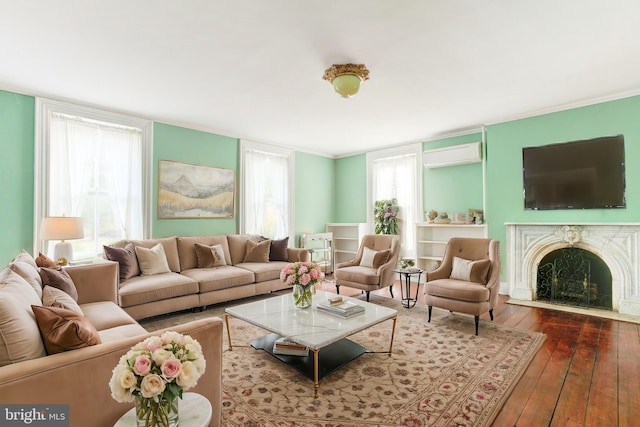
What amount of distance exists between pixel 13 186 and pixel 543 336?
592 cm

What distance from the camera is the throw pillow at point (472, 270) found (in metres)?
3.46

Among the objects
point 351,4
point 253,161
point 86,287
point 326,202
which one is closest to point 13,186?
point 86,287

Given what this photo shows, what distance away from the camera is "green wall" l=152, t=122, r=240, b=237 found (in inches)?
180

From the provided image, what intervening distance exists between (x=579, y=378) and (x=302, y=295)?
7.28 ft

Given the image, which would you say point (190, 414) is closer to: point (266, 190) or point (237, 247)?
point (237, 247)

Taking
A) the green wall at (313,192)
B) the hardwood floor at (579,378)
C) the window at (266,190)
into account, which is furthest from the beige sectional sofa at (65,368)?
the green wall at (313,192)

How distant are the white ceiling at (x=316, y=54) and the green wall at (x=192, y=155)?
40 centimetres

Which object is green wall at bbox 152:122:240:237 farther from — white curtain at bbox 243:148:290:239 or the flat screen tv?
the flat screen tv

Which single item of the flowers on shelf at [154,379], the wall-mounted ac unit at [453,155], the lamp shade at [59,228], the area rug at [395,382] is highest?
the wall-mounted ac unit at [453,155]

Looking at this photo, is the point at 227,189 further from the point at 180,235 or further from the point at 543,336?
the point at 543,336

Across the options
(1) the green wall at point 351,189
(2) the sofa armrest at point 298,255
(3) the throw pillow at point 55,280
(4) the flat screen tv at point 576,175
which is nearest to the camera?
(3) the throw pillow at point 55,280

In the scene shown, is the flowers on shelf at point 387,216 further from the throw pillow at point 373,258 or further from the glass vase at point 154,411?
the glass vase at point 154,411

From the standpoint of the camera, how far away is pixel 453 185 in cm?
541

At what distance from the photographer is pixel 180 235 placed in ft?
15.7
